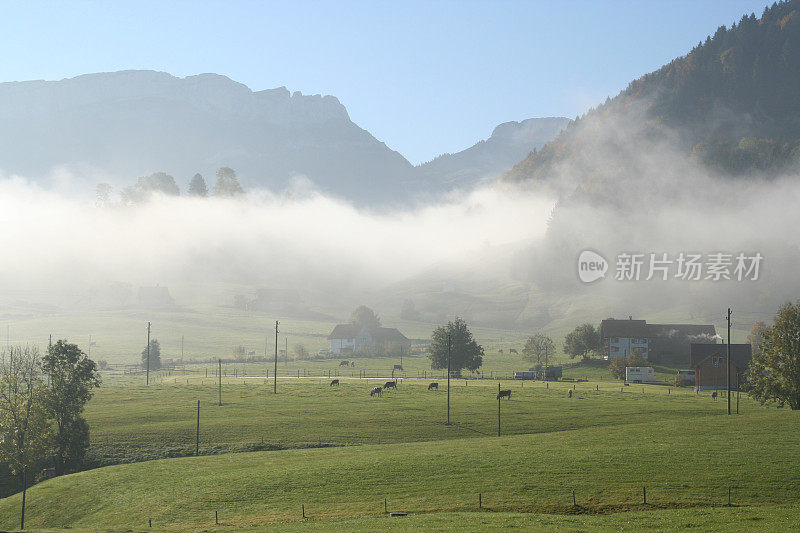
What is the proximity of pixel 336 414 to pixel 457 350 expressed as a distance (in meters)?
59.8

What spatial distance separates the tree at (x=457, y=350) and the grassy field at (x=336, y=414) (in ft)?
86.4

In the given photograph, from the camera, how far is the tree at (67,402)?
68250 millimetres

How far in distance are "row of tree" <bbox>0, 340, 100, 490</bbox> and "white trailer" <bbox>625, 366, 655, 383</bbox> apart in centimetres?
9045

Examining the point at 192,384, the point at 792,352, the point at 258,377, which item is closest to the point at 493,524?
the point at 792,352

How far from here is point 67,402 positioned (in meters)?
71.9

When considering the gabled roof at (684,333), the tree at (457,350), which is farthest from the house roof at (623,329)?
the tree at (457,350)

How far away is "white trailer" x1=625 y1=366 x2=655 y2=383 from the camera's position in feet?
398

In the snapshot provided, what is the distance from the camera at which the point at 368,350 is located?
194250 mm

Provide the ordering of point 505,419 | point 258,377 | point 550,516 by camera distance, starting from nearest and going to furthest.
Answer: point 550,516 → point 505,419 → point 258,377

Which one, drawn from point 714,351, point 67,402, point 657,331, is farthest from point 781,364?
point 67,402

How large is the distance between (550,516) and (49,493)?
4291 cm

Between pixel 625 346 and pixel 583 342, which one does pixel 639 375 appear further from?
pixel 583 342

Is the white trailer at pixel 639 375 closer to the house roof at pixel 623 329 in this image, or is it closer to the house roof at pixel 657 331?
the house roof at pixel 657 331

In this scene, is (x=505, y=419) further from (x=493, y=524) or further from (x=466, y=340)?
(x=466, y=340)
